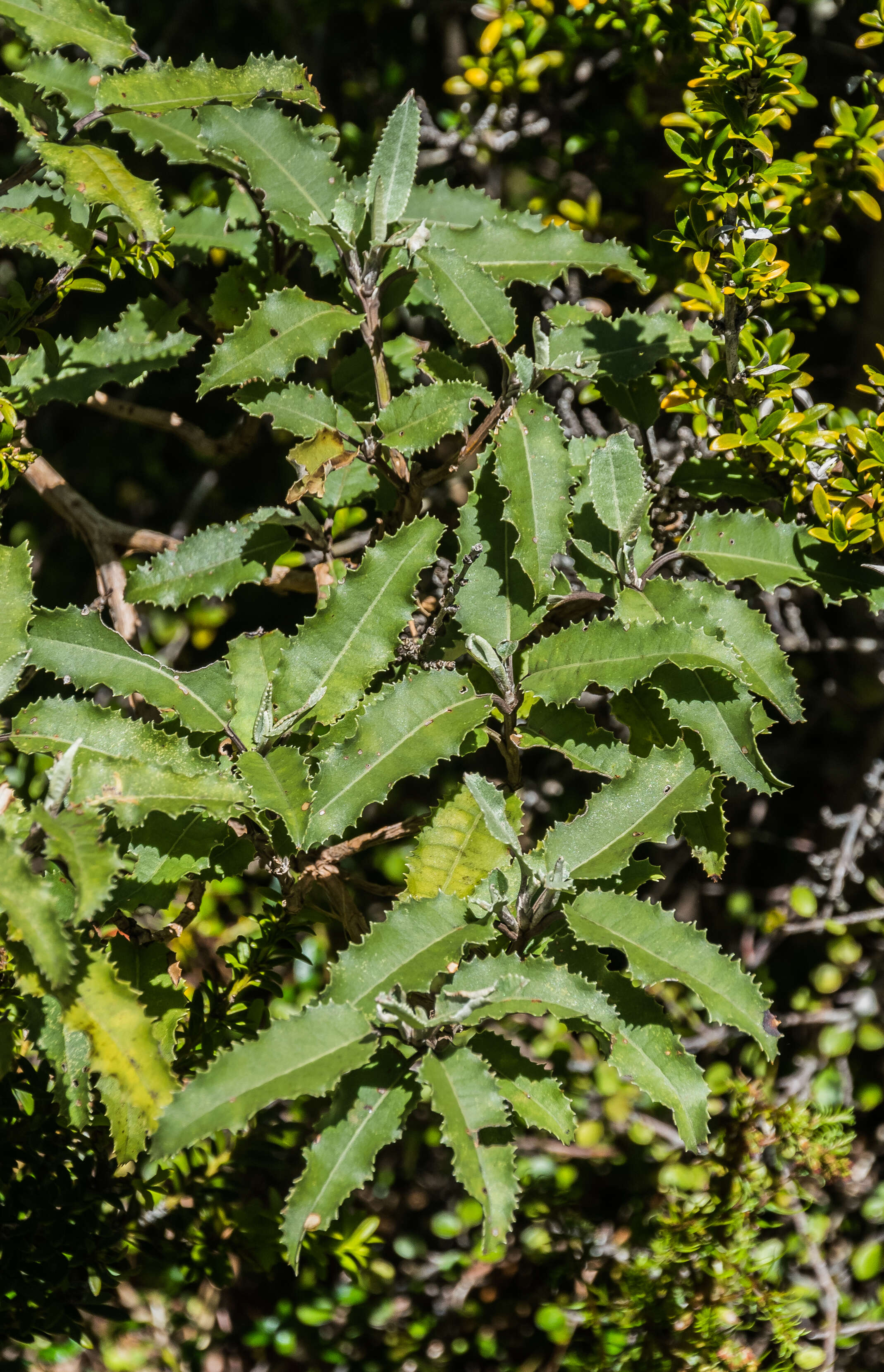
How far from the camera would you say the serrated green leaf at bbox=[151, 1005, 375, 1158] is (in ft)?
3.80

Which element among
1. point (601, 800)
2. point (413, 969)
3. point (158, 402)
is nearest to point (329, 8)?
point (158, 402)

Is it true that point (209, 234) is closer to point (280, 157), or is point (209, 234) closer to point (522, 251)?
point (280, 157)

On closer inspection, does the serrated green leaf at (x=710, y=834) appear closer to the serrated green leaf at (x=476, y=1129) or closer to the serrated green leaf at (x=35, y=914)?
the serrated green leaf at (x=476, y=1129)

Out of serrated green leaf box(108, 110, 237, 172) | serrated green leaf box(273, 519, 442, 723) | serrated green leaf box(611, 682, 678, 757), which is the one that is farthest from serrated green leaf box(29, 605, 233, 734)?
serrated green leaf box(108, 110, 237, 172)

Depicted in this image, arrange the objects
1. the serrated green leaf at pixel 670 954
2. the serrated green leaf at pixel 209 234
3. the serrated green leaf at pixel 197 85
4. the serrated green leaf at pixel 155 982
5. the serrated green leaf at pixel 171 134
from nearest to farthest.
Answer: the serrated green leaf at pixel 670 954, the serrated green leaf at pixel 155 982, the serrated green leaf at pixel 197 85, the serrated green leaf at pixel 171 134, the serrated green leaf at pixel 209 234

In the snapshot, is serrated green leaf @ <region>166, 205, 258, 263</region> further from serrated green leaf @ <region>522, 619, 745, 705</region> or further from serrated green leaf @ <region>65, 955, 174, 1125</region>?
serrated green leaf @ <region>65, 955, 174, 1125</region>

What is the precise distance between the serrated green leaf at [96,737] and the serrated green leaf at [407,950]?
0.99 ft

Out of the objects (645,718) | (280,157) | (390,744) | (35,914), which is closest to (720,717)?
(645,718)

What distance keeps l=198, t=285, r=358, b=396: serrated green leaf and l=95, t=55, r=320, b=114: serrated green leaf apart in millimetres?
290

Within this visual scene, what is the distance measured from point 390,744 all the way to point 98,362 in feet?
3.10

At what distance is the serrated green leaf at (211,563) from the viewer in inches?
69.1

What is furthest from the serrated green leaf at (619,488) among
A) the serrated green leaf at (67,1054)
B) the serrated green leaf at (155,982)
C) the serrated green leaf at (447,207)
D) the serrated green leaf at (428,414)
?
the serrated green leaf at (67,1054)

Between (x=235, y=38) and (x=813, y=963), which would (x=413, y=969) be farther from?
(x=235, y=38)

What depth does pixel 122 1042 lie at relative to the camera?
119 cm
